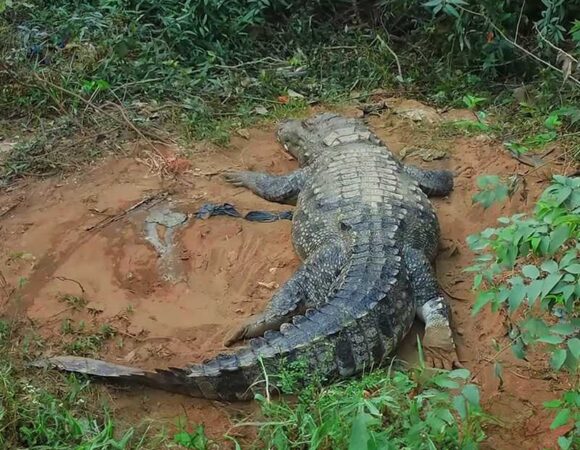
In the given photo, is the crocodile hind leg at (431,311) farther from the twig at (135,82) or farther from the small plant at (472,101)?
the twig at (135,82)

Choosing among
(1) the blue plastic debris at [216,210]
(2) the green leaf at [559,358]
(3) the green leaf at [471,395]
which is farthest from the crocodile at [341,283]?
(2) the green leaf at [559,358]

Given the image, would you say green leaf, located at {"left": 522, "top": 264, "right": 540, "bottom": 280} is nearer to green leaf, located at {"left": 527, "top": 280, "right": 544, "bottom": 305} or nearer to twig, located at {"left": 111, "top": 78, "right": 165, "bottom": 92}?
green leaf, located at {"left": 527, "top": 280, "right": 544, "bottom": 305}

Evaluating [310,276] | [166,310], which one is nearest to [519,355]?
[310,276]

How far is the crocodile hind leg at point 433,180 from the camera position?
5.46m

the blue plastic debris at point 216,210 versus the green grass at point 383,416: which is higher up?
the green grass at point 383,416

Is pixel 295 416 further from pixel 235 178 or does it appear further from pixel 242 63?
pixel 242 63

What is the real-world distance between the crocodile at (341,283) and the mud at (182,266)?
0.13m

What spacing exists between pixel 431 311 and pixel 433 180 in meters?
1.46

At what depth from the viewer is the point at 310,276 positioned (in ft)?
14.7

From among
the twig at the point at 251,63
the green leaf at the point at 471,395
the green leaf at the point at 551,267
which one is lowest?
the twig at the point at 251,63

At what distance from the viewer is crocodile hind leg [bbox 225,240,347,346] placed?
4.22 metres

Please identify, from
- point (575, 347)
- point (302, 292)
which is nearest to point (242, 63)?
point (302, 292)

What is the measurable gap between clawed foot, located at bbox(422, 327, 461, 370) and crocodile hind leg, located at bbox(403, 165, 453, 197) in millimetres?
1508

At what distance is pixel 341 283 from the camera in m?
4.23
